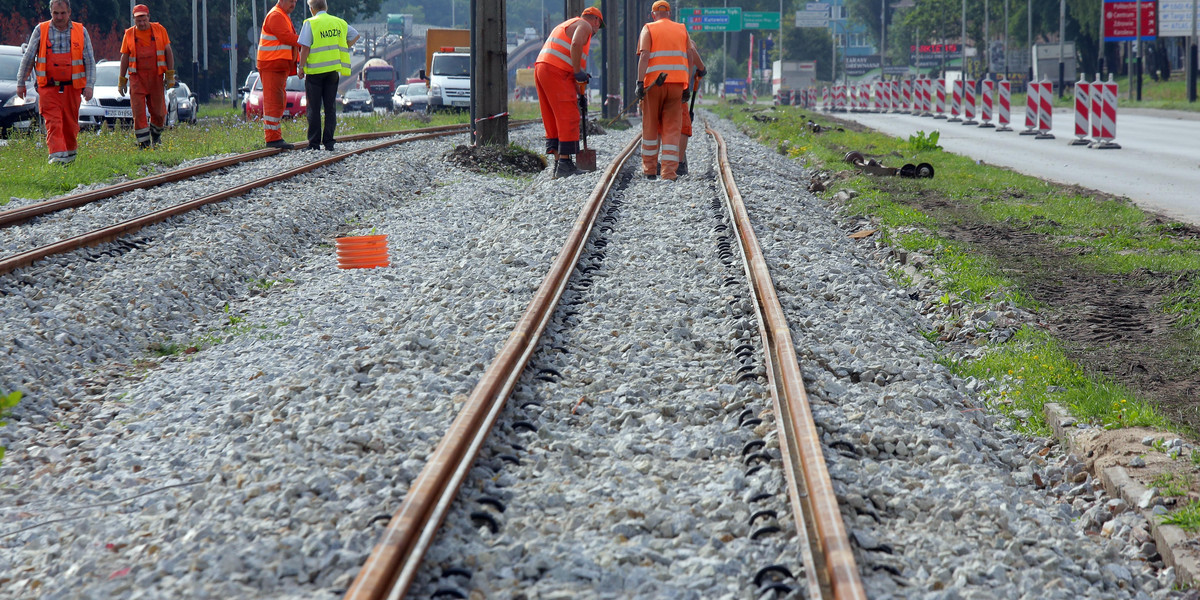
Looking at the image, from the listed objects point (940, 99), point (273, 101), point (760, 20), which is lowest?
point (273, 101)

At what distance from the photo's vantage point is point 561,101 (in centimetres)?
1225

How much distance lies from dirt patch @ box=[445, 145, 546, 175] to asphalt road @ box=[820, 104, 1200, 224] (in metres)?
6.93

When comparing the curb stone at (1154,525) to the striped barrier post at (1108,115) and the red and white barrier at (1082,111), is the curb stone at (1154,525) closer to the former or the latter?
the striped barrier post at (1108,115)

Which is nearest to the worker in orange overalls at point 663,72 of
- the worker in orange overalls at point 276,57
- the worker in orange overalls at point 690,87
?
the worker in orange overalls at point 690,87

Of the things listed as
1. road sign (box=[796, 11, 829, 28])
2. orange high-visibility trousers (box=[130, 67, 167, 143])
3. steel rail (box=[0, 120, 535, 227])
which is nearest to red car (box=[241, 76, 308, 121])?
orange high-visibility trousers (box=[130, 67, 167, 143])

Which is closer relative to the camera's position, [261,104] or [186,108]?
[186,108]

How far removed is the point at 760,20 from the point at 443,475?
86.0 metres

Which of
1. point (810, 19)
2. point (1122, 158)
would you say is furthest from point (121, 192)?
point (810, 19)

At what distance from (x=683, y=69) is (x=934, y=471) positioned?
8142 millimetres

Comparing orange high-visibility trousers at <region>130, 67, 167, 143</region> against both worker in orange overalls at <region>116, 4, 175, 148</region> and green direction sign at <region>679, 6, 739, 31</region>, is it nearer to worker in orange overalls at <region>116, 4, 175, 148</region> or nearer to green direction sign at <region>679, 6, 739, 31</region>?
worker in orange overalls at <region>116, 4, 175, 148</region>

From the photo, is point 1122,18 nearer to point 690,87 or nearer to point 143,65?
point 690,87

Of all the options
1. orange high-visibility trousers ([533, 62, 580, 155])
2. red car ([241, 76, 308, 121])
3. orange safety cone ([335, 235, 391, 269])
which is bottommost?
orange safety cone ([335, 235, 391, 269])

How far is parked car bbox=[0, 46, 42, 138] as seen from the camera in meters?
16.5

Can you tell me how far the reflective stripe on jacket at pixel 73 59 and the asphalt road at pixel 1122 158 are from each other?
37.7 ft
